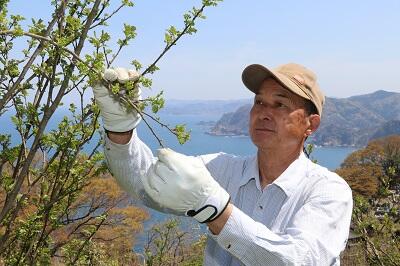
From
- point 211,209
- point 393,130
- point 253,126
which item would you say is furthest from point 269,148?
point 393,130

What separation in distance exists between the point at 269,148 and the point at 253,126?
0.54ft

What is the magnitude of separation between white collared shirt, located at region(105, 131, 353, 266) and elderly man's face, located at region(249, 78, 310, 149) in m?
0.19

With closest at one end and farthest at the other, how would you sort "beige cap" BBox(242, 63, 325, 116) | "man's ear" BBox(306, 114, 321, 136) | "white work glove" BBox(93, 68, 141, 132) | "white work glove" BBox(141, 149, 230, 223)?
1. "white work glove" BBox(141, 149, 230, 223)
2. "white work glove" BBox(93, 68, 141, 132)
3. "beige cap" BBox(242, 63, 325, 116)
4. "man's ear" BBox(306, 114, 321, 136)

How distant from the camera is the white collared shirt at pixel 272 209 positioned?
211 cm

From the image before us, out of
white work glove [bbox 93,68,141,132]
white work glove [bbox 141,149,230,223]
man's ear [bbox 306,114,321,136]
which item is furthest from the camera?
man's ear [bbox 306,114,321,136]

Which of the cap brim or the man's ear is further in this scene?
the man's ear

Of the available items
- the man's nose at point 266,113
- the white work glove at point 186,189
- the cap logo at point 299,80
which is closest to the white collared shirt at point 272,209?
the white work glove at point 186,189

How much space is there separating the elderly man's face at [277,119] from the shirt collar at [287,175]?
135mm

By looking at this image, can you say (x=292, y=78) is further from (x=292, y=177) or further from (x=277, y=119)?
(x=292, y=177)

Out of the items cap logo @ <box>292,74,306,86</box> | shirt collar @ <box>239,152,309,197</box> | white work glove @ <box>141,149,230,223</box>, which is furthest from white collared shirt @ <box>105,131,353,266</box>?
cap logo @ <box>292,74,306,86</box>

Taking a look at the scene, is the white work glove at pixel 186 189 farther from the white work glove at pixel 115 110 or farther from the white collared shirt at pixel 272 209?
the white work glove at pixel 115 110

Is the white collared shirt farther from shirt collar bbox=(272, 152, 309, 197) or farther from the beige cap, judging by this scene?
the beige cap

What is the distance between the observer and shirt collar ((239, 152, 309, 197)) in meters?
→ 2.75

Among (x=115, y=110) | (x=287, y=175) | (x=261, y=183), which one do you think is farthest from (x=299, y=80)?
(x=115, y=110)
